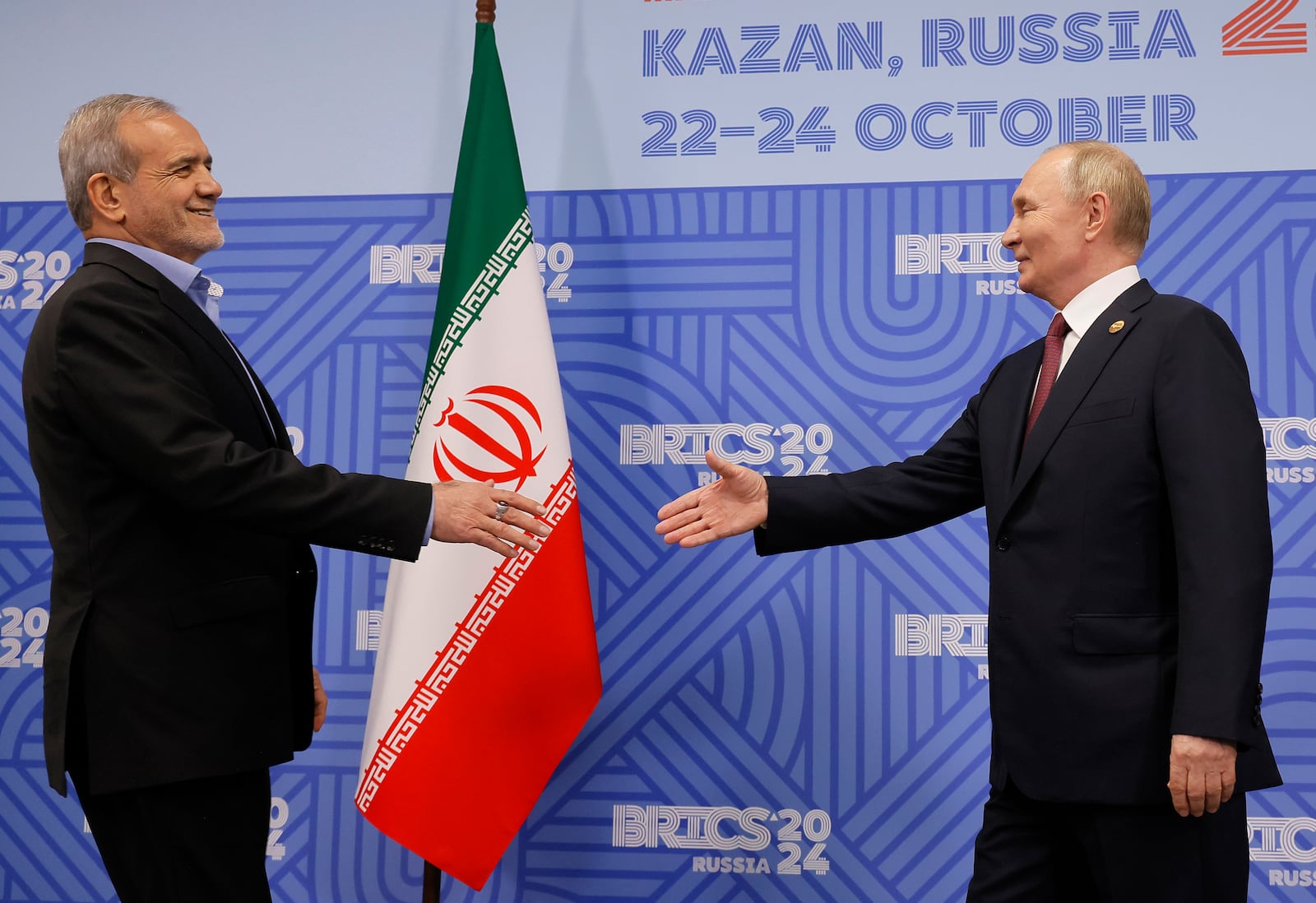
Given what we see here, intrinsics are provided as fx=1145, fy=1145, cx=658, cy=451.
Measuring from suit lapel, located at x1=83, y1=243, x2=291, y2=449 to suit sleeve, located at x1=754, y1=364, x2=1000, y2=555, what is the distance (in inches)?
36.2

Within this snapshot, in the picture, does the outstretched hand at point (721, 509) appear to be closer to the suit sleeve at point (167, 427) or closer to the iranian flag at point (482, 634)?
the iranian flag at point (482, 634)

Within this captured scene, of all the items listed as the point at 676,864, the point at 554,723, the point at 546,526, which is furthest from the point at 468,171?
the point at 676,864

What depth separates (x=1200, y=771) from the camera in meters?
1.54

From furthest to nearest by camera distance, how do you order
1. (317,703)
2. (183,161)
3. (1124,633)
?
(317,703), (183,161), (1124,633)

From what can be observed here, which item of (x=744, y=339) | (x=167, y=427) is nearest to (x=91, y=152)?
(x=167, y=427)

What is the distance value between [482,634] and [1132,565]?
1.31 meters

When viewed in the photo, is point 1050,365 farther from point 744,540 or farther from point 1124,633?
point 744,540

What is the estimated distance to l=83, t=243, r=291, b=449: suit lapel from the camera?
1.72m

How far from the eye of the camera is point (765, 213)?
2.77 metres

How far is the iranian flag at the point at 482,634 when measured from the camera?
2.39 m

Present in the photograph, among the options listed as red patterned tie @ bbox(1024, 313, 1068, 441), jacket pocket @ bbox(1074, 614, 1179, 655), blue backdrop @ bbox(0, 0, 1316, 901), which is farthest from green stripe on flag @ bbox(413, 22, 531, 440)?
jacket pocket @ bbox(1074, 614, 1179, 655)

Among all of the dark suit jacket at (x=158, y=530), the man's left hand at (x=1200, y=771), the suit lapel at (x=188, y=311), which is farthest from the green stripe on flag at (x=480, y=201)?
the man's left hand at (x=1200, y=771)

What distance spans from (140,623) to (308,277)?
1.47 metres

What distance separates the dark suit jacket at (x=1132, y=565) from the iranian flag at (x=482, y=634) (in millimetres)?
967
